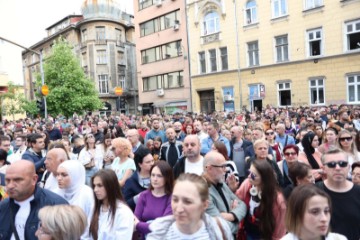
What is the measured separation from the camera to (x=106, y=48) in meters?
42.2

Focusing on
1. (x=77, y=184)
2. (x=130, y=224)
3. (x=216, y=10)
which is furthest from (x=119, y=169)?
(x=216, y=10)

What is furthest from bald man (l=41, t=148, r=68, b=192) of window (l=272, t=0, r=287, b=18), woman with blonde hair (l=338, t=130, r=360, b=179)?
window (l=272, t=0, r=287, b=18)

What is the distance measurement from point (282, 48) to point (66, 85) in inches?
708

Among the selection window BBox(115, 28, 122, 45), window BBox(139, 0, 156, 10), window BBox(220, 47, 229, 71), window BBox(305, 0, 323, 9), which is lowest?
window BBox(220, 47, 229, 71)

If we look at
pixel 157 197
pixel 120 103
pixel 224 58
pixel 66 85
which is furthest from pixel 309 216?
pixel 120 103

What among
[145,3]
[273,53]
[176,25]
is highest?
[145,3]

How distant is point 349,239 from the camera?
3.06m

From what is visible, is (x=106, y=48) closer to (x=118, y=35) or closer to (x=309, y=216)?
(x=118, y=35)

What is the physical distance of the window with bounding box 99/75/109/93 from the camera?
140 ft

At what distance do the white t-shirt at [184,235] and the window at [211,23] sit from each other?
25701 millimetres

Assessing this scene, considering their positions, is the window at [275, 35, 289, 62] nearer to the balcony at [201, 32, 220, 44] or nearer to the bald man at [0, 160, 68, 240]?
the balcony at [201, 32, 220, 44]

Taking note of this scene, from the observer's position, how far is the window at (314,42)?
69.9 feet

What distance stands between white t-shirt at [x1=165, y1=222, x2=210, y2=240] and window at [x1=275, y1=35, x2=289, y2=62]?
22.4 meters

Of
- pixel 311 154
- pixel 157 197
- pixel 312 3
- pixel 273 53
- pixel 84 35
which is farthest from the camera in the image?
pixel 84 35
